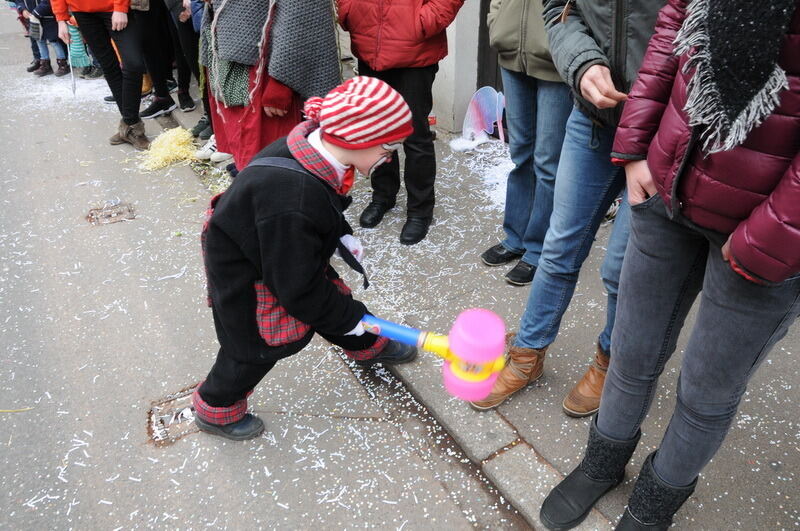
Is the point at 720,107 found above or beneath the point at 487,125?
above

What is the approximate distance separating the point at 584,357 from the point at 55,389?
224 cm

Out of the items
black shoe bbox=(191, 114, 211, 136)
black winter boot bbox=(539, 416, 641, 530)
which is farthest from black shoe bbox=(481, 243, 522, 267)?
black shoe bbox=(191, 114, 211, 136)

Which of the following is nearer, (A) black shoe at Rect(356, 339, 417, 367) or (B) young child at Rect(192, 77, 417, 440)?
(B) young child at Rect(192, 77, 417, 440)

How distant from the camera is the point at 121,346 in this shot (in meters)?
2.69

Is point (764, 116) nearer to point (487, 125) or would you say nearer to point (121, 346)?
point (121, 346)

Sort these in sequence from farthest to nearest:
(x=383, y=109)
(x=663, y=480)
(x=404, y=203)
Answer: (x=404, y=203) → (x=383, y=109) → (x=663, y=480)

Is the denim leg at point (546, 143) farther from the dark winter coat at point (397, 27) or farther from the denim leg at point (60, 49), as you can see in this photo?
the denim leg at point (60, 49)

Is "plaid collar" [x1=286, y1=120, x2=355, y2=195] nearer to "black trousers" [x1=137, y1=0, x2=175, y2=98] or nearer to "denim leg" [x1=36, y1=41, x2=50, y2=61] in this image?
"black trousers" [x1=137, y1=0, x2=175, y2=98]

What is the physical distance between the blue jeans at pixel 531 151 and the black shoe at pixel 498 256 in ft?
0.09

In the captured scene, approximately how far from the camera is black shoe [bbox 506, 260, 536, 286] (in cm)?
292

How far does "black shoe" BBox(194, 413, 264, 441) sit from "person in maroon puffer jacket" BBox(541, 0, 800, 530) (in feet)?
3.54

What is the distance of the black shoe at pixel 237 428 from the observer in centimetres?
216

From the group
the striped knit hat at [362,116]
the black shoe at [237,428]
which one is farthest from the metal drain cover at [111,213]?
the striped knit hat at [362,116]

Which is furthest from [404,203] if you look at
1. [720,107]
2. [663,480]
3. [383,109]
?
[720,107]
